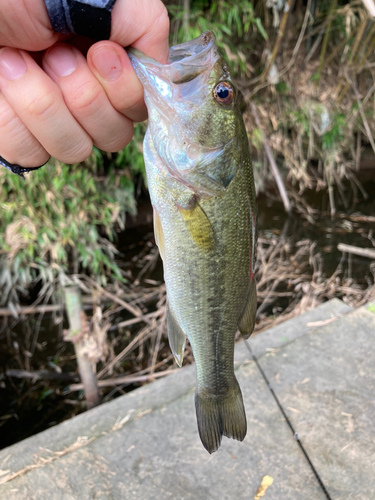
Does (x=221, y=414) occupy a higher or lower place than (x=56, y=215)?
higher

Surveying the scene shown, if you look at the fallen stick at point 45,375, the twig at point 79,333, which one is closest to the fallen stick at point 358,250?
the twig at point 79,333

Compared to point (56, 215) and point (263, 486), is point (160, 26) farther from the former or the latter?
point (56, 215)

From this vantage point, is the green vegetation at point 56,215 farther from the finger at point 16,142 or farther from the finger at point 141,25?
the finger at point 141,25

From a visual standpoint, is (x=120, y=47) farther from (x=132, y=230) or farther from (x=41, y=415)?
(x=132, y=230)

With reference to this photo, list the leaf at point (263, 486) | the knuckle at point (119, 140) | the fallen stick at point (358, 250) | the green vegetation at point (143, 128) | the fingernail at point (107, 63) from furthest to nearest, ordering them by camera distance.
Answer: the fallen stick at point (358, 250) → the green vegetation at point (143, 128) → the leaf at point (263, 486) → the knuckle at point (119, 140) → the fingernail at point (107, 63)

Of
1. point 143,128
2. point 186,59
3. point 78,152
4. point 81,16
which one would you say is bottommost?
point 143,128

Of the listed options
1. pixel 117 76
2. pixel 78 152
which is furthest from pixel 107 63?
pixel 78 152

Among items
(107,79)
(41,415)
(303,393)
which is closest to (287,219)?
(303,393)
